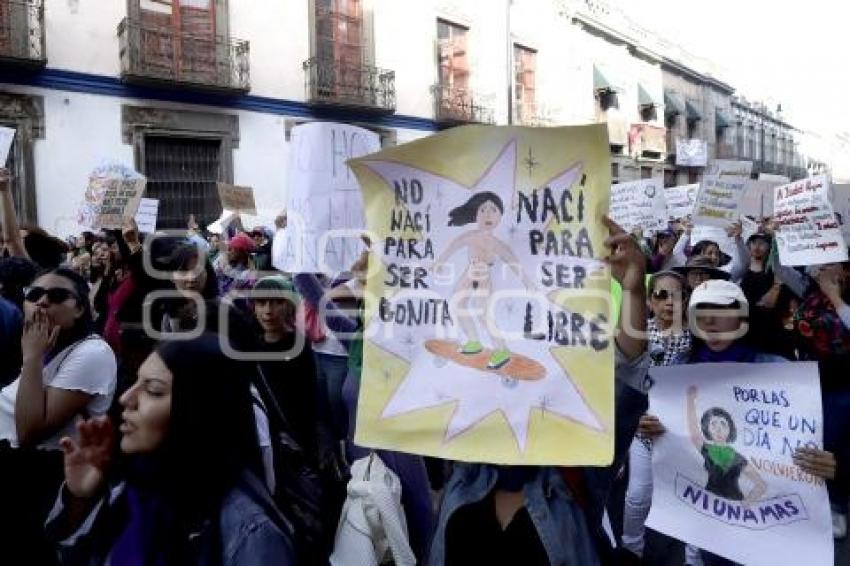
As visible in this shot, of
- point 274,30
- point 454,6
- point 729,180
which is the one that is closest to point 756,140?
point 454,6

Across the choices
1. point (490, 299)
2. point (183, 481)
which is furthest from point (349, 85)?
point (183, 481)

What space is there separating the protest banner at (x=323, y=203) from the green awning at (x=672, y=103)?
3051 cm

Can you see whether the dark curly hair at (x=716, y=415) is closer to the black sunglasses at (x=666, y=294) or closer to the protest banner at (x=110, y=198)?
the black sunglasses at (x=666, y=294)

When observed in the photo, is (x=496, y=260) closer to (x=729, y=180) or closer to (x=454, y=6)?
(x=729, y=180)

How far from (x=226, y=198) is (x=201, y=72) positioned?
6.51 metres

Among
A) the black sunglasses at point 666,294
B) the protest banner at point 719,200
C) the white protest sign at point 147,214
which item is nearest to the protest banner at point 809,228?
the protest banner at point 719,200

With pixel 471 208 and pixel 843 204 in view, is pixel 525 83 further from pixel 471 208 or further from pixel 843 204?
pixel 471 208

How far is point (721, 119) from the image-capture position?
37.0 meters

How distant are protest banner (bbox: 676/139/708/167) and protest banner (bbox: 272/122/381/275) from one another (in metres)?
30.3

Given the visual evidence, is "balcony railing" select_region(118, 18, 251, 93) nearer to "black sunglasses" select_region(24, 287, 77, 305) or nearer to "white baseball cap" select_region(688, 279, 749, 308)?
"black sunglasses" select_region(24, 287, 77, 305)

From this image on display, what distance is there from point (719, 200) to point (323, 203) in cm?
486

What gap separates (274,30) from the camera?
15.6 meters

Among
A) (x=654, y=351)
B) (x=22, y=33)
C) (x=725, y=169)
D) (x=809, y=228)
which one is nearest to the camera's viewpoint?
(x=654, y=351)

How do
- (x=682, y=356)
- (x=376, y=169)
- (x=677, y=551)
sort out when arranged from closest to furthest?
(x=376, y=169)
(x=682, y=356)
(x=677, y=551)
